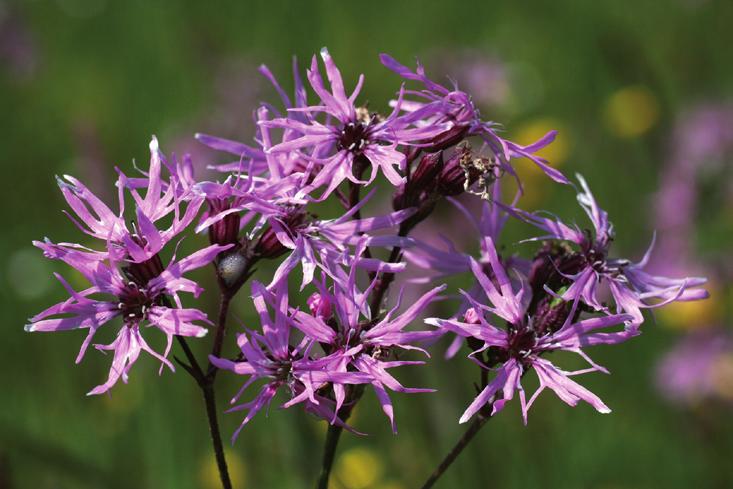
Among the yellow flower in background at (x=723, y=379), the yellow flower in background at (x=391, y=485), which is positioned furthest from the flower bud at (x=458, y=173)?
the yellow flower in background at (x=723, y=379)

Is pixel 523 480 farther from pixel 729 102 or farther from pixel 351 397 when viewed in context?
pixel 729 102

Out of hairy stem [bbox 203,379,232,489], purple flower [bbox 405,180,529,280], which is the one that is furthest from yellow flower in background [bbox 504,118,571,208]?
hairy stem [bbox 203,379,232,489]

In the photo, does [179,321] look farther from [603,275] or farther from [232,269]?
[603,275]

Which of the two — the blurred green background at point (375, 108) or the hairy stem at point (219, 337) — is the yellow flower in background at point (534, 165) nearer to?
the blurred green background at point (375, 108)

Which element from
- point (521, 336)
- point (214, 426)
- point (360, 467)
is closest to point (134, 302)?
point (214, 426)

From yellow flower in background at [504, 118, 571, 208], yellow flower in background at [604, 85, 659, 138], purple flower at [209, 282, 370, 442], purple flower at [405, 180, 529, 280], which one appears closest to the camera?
purple flower at [209, 282, 370, 442]

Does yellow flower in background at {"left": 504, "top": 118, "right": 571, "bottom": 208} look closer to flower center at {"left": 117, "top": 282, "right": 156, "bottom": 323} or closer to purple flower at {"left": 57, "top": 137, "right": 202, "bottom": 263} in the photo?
purple flower at {"left": 57, "top": 137, "right": 202, "bottom": 263}

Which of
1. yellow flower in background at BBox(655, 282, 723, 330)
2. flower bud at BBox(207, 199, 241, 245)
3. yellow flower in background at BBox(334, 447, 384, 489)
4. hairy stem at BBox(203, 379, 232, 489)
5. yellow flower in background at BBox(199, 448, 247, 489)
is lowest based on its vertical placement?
yellow flower in background at BBox(655, 282, 723, 330)
